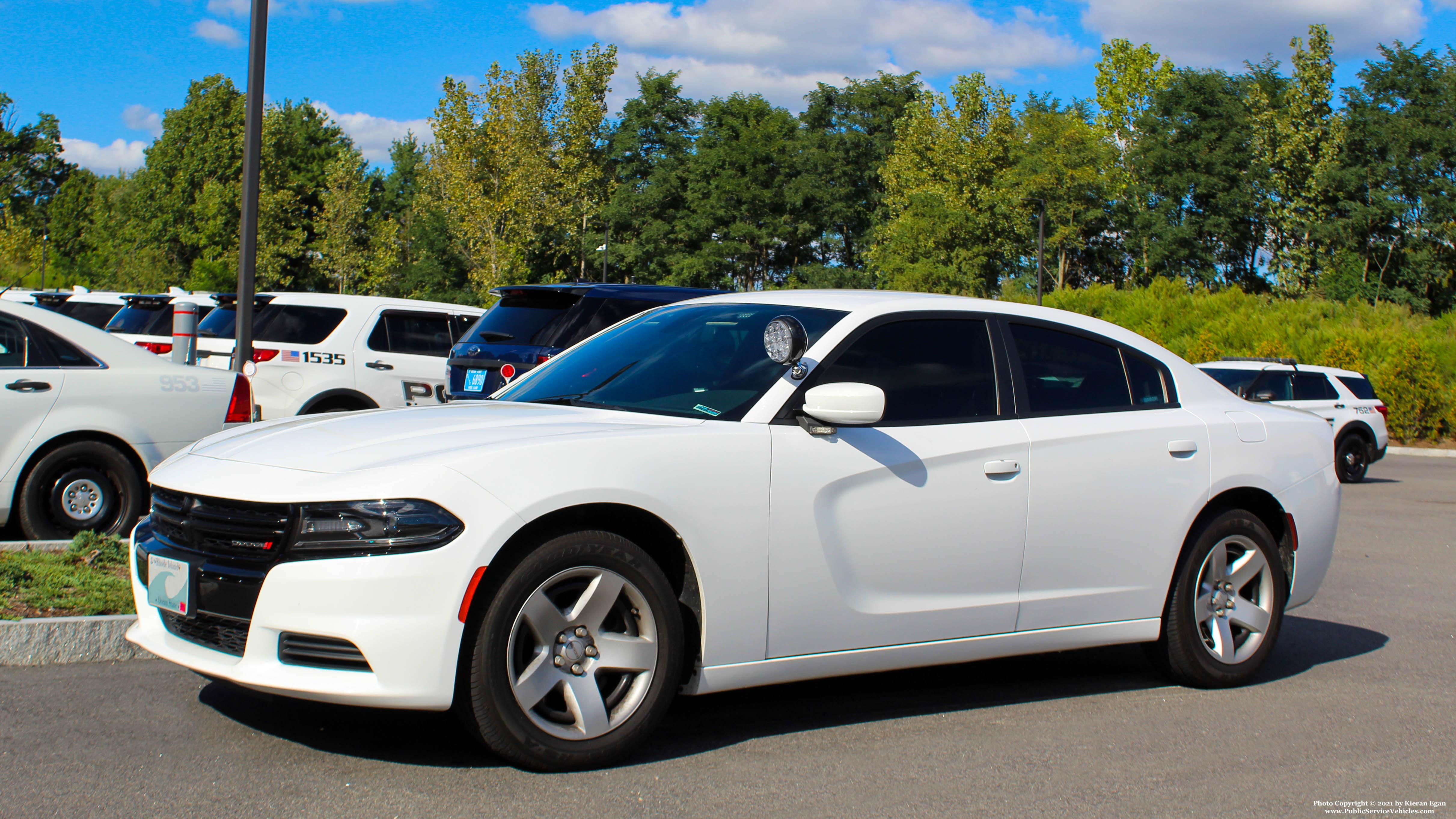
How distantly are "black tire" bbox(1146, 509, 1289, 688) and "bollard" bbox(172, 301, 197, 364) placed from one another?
8.77 metres

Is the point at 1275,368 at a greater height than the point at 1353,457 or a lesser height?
greater

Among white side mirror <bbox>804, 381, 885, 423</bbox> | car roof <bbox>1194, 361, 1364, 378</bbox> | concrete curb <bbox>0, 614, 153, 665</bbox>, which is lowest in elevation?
concrete curb <bbox>0, 614, 153, 665</bbox>

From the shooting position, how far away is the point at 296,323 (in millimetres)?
12609

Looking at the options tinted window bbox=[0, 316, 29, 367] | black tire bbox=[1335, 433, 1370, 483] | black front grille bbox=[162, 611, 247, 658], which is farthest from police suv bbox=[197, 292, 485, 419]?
black tire bbox=[1335, 433, 1370, 483]

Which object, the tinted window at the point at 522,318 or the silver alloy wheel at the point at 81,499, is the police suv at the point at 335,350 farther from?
the silver alloy wheel at the point at 81,499

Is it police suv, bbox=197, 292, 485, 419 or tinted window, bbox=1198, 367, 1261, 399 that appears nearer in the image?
police suv, bbox=197, 292, 485, 419

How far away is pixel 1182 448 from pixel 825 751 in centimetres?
215

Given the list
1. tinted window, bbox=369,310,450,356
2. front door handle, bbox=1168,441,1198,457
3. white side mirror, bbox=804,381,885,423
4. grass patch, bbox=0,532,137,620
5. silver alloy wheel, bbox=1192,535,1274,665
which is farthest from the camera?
tinted window, bbox=369,310,450,356

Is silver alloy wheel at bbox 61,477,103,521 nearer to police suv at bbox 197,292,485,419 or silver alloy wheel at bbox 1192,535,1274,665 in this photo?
police suv at bbox 197,292,485,419

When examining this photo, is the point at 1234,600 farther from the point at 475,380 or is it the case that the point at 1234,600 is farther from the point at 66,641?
the point at 475,380

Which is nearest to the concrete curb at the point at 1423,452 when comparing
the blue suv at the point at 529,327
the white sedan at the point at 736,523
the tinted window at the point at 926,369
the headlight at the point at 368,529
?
the blue suv at the point at 529,327

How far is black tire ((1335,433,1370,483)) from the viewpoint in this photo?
17.8 meters

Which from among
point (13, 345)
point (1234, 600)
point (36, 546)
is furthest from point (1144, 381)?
point (13, 345)

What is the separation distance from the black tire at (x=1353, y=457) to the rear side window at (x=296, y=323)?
45.4 feet
